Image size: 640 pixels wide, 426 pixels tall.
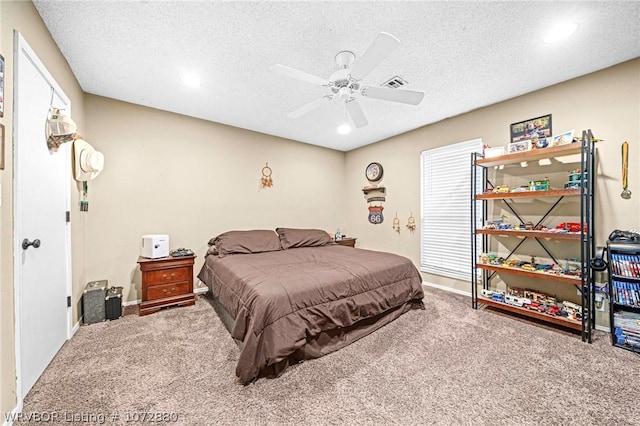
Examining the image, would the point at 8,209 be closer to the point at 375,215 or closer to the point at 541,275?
the point at 541,275

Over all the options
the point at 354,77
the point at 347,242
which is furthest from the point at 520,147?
the point at 347,242

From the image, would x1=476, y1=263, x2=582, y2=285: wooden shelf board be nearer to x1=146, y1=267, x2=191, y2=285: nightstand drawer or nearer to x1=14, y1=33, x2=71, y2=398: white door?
x1=146, y1=267, x2=191, y2=285: nightstand drawer

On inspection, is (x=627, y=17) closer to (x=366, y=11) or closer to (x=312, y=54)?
(x=366, y=11)

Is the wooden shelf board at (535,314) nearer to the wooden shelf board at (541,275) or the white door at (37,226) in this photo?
the wooden shelf board at (541,275)

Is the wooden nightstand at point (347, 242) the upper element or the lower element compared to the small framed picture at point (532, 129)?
lower

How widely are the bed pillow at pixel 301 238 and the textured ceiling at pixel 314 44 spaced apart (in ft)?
6.54

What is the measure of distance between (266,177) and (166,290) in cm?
232

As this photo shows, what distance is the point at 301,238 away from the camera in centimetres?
412

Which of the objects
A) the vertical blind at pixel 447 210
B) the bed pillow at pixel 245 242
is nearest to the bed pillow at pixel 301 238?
the bed pillow at pixel 245 242

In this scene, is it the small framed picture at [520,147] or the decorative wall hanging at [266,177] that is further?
the decorative wall hanging at [266,177]

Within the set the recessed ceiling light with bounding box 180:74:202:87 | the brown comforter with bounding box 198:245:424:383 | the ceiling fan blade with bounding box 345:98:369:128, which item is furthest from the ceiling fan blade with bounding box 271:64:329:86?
the brown comforter with bounding box 198:245:424:383

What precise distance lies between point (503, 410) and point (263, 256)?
8.68 feet

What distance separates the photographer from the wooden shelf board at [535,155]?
2465 mm

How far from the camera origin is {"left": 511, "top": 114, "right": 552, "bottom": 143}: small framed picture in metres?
2.89
